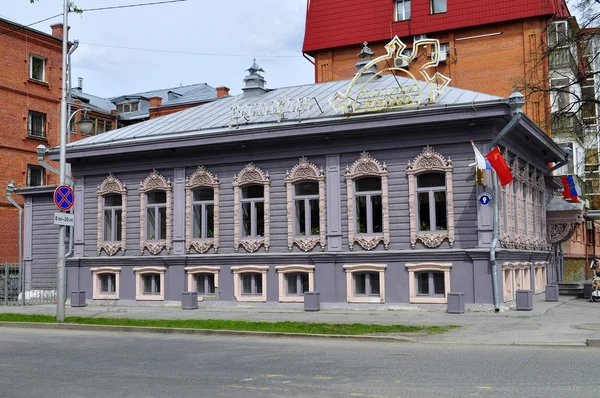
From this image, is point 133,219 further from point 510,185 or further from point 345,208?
point 510,185

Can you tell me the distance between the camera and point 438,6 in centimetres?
4516

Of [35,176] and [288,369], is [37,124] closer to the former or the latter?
[35,176]

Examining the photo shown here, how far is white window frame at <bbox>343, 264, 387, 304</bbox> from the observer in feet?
81.7

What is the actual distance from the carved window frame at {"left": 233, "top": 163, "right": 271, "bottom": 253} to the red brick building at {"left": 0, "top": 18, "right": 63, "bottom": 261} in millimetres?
21845

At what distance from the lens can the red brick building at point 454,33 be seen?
1645 inches

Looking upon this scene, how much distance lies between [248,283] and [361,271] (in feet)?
15.5

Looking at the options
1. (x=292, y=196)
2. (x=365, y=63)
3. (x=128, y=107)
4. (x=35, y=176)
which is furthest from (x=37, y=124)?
(x=292, y=196)

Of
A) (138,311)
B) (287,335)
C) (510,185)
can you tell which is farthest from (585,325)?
(138,311)

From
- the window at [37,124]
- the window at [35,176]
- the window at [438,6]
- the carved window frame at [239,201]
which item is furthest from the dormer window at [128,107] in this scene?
the carved window frame at [239,201]

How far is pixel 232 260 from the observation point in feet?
90.3

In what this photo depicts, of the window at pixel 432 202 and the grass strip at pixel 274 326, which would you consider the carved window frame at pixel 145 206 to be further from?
the window at pixel 432 202

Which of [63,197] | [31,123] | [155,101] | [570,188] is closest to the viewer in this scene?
[63,197]

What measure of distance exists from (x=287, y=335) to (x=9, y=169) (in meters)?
33.7

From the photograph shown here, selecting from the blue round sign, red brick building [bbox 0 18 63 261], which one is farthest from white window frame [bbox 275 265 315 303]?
red brick building [bbox 0 18 63 261]
